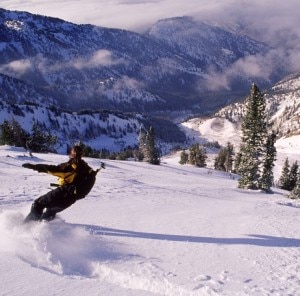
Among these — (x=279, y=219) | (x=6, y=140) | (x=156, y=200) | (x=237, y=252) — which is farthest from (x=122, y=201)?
(x=6, y=140)

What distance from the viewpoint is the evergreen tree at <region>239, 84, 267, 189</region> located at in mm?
45188

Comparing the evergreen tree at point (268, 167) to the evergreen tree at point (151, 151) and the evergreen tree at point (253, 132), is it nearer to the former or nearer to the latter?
the evergreen tree at point (253, 132)

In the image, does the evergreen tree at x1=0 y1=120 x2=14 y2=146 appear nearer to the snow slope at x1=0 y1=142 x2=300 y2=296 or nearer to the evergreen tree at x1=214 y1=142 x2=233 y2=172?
the snow slope at x1=0 y1=142 x2=300 y2=296

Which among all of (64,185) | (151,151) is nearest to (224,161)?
(151,151)

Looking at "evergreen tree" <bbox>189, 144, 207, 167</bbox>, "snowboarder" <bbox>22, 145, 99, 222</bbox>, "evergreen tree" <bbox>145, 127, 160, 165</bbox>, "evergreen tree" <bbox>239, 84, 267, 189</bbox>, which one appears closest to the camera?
"snowboarder" <bbox>22, 145, 99, 222</bbox>

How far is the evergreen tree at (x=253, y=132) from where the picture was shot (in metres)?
45.2

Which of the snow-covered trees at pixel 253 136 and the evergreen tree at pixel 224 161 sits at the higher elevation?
the snow-covered trees at pixel 253 136

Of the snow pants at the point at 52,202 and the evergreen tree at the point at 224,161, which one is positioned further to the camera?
the evergreen tree at the point at 224,161

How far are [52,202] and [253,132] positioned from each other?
37724 mm

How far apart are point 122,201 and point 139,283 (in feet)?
30.6

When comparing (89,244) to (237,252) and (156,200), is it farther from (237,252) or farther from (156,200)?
(156,200)

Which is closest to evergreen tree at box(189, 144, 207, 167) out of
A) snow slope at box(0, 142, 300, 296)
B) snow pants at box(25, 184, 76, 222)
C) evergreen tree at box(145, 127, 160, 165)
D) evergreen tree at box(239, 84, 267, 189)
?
evergreen tree at box(145, 127, 160, 165)

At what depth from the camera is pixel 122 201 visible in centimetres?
1727

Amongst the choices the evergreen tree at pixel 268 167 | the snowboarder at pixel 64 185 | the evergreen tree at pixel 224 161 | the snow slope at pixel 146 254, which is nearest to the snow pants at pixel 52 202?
the snowboarder at pixel 64 185
